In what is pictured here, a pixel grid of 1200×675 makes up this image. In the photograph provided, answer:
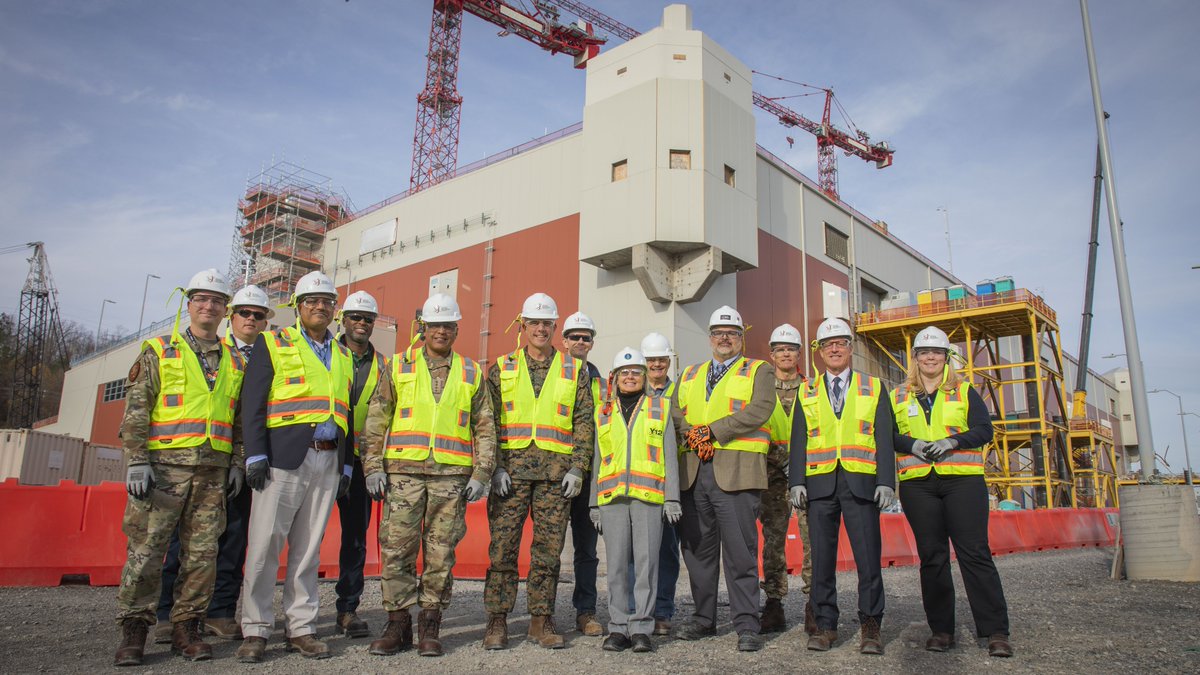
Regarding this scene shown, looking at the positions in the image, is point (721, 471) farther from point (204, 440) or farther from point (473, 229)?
point (473, 229)

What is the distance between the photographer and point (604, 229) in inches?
942

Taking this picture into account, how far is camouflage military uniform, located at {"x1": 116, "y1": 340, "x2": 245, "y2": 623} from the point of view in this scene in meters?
4.72

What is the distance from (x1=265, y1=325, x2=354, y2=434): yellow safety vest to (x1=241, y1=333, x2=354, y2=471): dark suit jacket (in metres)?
0.04

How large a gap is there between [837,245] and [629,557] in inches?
1178

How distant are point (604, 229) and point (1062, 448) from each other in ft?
74.7

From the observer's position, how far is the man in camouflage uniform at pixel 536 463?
17.4ft

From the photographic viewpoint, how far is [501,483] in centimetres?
534

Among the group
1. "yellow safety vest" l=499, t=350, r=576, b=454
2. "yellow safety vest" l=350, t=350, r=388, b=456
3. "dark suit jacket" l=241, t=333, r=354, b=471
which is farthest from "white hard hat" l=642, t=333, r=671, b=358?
"dark suit jacket" l=241, t=333, r=354, b=471

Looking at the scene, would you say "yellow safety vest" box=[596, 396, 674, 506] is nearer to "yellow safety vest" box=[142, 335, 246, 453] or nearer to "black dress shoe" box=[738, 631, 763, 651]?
"black dress shoe" box=[738, 631, 763, 651]

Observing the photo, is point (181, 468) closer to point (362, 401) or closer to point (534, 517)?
point (362, 401)

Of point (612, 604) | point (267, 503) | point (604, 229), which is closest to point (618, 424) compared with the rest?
point (612, 604)

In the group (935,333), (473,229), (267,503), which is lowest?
(267,503)

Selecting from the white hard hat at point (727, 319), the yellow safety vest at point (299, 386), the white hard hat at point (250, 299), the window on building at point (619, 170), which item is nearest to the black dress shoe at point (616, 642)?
the yellow safety vest at point (299, 386)

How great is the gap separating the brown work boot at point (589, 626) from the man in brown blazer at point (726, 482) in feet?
1.92
